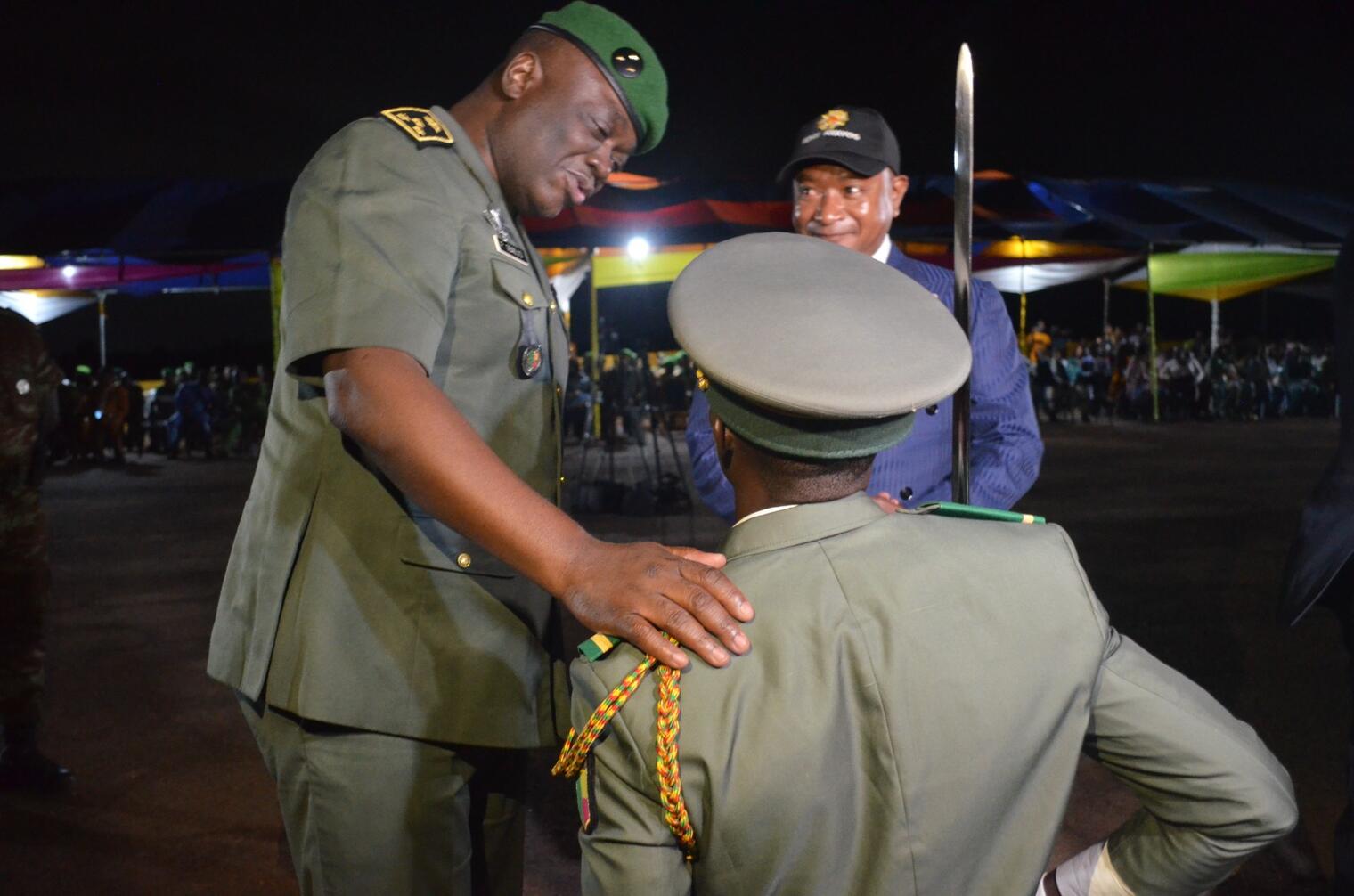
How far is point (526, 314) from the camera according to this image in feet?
5.56

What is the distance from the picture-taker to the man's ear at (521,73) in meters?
1.77

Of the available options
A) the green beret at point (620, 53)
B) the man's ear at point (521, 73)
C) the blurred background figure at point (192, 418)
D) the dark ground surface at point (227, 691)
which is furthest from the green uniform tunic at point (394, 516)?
the blurred background figure at point (192, 418)

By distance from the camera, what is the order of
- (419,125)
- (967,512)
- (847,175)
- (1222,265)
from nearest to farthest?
(967,512), (419,125), (847,175), (1222,265)

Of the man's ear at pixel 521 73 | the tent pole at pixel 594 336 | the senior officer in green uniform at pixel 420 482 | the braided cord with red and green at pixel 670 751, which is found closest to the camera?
the braided cord with red and green at pixel 670 751

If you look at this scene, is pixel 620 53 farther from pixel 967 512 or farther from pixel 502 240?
pixel 967 512

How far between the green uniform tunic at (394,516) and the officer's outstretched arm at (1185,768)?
891 mm

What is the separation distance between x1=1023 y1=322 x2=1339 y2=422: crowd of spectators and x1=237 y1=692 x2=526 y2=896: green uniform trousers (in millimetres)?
23642

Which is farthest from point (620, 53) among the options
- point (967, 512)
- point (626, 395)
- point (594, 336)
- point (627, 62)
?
point (626, 395)

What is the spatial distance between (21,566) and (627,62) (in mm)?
3664

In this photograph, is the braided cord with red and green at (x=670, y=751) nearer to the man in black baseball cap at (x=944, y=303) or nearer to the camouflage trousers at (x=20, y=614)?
the man in black baseball cap at (x=944, y=303)

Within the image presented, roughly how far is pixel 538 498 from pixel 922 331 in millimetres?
538

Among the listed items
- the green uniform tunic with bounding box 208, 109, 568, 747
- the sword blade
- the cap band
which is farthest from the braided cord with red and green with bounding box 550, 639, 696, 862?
the sword blade

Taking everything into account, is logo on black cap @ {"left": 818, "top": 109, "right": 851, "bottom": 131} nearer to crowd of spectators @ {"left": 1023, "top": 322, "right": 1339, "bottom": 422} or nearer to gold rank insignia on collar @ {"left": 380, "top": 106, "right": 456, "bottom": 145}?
gold rank insignia on collar @ {"left": 380, "top": 106, "right": 456, "bottom": 145}

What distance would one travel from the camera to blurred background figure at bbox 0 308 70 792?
13.3ft
